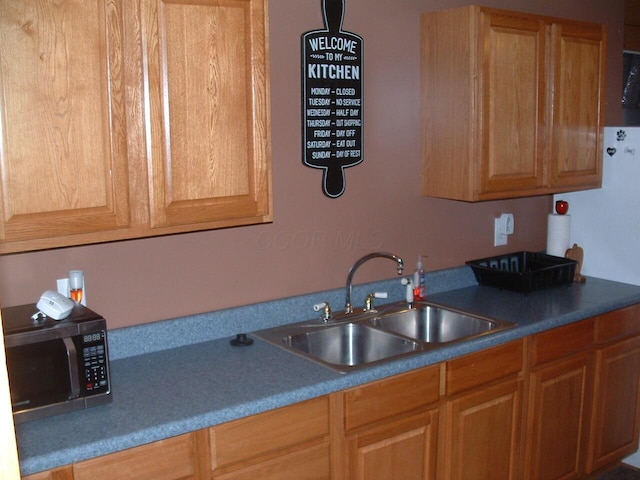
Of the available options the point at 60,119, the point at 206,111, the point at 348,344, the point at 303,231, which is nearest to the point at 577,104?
the point at 303,231

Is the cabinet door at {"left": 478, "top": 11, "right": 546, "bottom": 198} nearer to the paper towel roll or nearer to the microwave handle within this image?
the paper towel roll

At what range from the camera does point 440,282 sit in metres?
3.31

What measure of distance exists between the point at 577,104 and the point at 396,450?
71.8 inches

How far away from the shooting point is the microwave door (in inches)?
73.9

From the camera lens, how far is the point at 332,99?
2.83m

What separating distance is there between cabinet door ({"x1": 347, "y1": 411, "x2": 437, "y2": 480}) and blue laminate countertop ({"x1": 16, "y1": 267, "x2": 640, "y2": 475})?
20 centimetres

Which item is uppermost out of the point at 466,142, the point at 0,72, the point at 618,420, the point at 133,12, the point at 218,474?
the point at 133,12

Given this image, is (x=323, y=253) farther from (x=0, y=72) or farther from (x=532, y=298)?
(x=0, y=72)

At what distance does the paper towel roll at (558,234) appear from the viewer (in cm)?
359

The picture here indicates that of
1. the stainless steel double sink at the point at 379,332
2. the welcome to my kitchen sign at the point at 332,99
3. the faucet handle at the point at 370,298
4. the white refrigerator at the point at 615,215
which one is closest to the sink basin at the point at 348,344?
the stainless steel double sink at the point at 379,332

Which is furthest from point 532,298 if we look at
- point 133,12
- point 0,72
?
point 0,72

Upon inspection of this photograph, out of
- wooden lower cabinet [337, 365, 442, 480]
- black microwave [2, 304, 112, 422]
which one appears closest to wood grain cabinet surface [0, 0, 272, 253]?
black microwave [2, 304, 112, 422]

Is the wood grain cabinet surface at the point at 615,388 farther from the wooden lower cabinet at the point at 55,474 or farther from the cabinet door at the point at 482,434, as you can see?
the wooden lower cabinet at the point at 55,474

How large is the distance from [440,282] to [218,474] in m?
1.59
